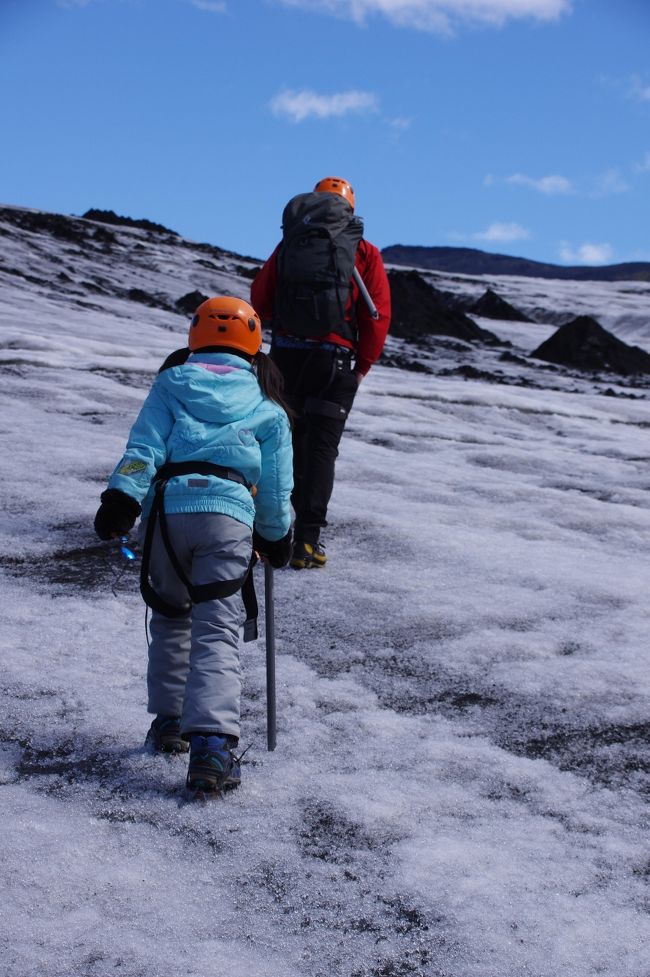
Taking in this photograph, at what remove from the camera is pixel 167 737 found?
3301mm

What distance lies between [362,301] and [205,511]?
8.67 feet

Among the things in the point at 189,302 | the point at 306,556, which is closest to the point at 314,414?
the point at 306,556

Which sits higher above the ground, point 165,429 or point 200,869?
point 165,429

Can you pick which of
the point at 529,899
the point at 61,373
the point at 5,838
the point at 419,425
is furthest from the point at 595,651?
the point at 61,373

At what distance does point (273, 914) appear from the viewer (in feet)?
8.14

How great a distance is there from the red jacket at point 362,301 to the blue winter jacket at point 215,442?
206cm

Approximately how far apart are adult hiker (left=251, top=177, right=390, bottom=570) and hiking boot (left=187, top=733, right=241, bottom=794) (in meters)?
2.51

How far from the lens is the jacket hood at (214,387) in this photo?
3.34 m

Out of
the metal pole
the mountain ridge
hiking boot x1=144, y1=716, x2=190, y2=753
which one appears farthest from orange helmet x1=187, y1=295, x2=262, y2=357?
the mountain ridge

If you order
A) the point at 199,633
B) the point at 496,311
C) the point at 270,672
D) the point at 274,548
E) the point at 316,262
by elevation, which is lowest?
the point at 270,672

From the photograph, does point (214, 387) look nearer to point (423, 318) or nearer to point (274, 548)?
point (274, 548)

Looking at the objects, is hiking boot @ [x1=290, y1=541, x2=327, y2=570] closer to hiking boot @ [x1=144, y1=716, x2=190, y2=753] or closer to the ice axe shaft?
the ice axe shaft

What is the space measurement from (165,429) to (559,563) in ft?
11.0

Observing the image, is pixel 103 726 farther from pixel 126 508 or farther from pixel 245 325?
pixel 245 325
